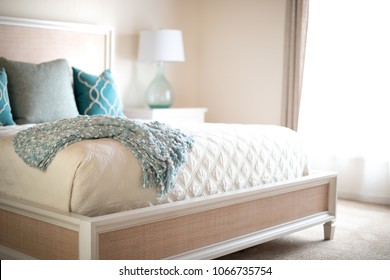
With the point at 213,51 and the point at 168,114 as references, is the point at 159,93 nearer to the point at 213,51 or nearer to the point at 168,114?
the point at 168,114

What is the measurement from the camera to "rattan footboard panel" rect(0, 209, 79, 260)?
2.41 meters

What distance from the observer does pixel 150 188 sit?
2.61 meters

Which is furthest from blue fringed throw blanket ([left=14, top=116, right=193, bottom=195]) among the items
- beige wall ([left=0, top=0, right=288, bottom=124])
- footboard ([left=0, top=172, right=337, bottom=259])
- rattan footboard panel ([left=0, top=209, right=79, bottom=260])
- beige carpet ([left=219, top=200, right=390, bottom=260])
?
beige wall ([left=0, top=0, right=288, bottom=124])

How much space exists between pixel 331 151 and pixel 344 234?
141 cm

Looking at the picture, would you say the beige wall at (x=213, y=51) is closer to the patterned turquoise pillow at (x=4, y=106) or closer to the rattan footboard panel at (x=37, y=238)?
the patterned turquoise pillow at (x=4, y=106)

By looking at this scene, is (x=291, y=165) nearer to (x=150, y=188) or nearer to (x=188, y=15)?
(x=150, y=188)

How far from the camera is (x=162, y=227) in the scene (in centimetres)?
261

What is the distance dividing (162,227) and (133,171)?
0.28 meters

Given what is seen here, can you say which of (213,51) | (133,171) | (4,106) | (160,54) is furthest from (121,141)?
(213,51)

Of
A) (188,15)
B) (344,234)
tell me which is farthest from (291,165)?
(188,15)

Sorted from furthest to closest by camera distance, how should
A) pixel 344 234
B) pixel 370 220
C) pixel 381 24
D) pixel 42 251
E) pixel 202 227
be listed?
pixel 381 24, pixel 370 220, pixel 344 234, pixel 202 227, pixel 42 251

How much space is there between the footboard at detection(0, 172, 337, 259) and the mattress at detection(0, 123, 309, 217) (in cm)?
7

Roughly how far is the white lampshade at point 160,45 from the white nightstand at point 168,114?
1.48ft

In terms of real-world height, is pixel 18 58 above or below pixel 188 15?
below
